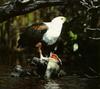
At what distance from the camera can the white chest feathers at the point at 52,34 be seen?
797 cm

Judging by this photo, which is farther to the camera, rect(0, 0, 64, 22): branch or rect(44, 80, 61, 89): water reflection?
rect(0, 0, 64, 22): branch

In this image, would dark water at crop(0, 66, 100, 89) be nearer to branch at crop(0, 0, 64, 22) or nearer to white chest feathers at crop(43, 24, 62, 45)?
white chest feathers at crop(43, 24, 62, 45)

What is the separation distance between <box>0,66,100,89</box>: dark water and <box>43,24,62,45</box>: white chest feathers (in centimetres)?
83

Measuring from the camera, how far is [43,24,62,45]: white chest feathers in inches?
→ 314

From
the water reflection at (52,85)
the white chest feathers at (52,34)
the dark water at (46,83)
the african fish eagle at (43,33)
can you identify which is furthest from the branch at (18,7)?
the water reflection at (52,85)

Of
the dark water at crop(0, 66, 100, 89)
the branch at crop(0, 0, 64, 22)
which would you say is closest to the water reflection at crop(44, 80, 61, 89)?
the dark water at crop(0, 66, 100, 89)

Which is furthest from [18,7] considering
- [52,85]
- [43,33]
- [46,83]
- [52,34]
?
[52,85]

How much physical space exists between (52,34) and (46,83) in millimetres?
1386

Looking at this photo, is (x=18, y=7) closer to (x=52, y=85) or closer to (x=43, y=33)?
(x=43, y=33)

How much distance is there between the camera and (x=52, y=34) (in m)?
7.97

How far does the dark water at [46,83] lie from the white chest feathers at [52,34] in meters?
0.83

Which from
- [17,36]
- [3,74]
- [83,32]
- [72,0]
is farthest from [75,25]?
[3,74]

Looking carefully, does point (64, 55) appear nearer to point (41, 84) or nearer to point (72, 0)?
point (72, 0)

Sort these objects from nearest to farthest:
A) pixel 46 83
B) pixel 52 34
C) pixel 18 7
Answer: pixel 46 83, pixel 52 34, pixel 18 7
